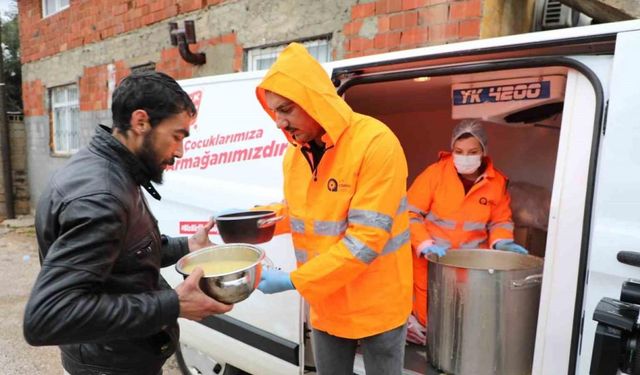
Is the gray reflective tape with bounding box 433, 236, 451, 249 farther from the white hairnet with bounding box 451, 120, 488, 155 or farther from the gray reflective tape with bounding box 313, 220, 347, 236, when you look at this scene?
the gray reflective tape with bounding box 313, 220, 347, 236

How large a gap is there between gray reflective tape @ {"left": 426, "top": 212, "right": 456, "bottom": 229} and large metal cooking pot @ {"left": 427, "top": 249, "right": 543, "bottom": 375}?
537 millimetres

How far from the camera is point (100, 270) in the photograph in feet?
3.84

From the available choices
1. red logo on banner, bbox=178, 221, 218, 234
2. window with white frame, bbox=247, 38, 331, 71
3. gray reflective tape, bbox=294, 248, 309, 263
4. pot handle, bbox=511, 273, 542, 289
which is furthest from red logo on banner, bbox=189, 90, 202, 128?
window with white frame, bbox=247, 38, 331, 71

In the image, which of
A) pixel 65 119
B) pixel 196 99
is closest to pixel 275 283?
pixel 196 99

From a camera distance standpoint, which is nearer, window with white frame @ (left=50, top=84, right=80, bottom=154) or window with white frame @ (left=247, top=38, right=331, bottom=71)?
window with white frame @ (left=247, top=38, right=331, bottom=71)

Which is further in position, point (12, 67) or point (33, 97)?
point (12, 67)

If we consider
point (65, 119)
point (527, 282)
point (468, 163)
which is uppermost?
point (65, 119)

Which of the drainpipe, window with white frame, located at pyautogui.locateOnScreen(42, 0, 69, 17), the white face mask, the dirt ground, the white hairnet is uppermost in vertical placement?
window with white frame, located at pyautogui.locateOnScreen(42, 0, 69, 17)

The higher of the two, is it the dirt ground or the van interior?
the van interior

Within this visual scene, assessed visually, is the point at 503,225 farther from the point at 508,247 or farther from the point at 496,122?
the point at 496,122

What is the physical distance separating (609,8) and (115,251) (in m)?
3.70

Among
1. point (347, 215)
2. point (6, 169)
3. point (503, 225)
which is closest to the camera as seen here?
point (347, 215)

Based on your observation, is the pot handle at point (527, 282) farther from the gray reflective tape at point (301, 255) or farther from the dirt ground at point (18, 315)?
the dirt ground at point (18, 315)

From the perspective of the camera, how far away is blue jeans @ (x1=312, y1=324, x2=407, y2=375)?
6.20 feet
